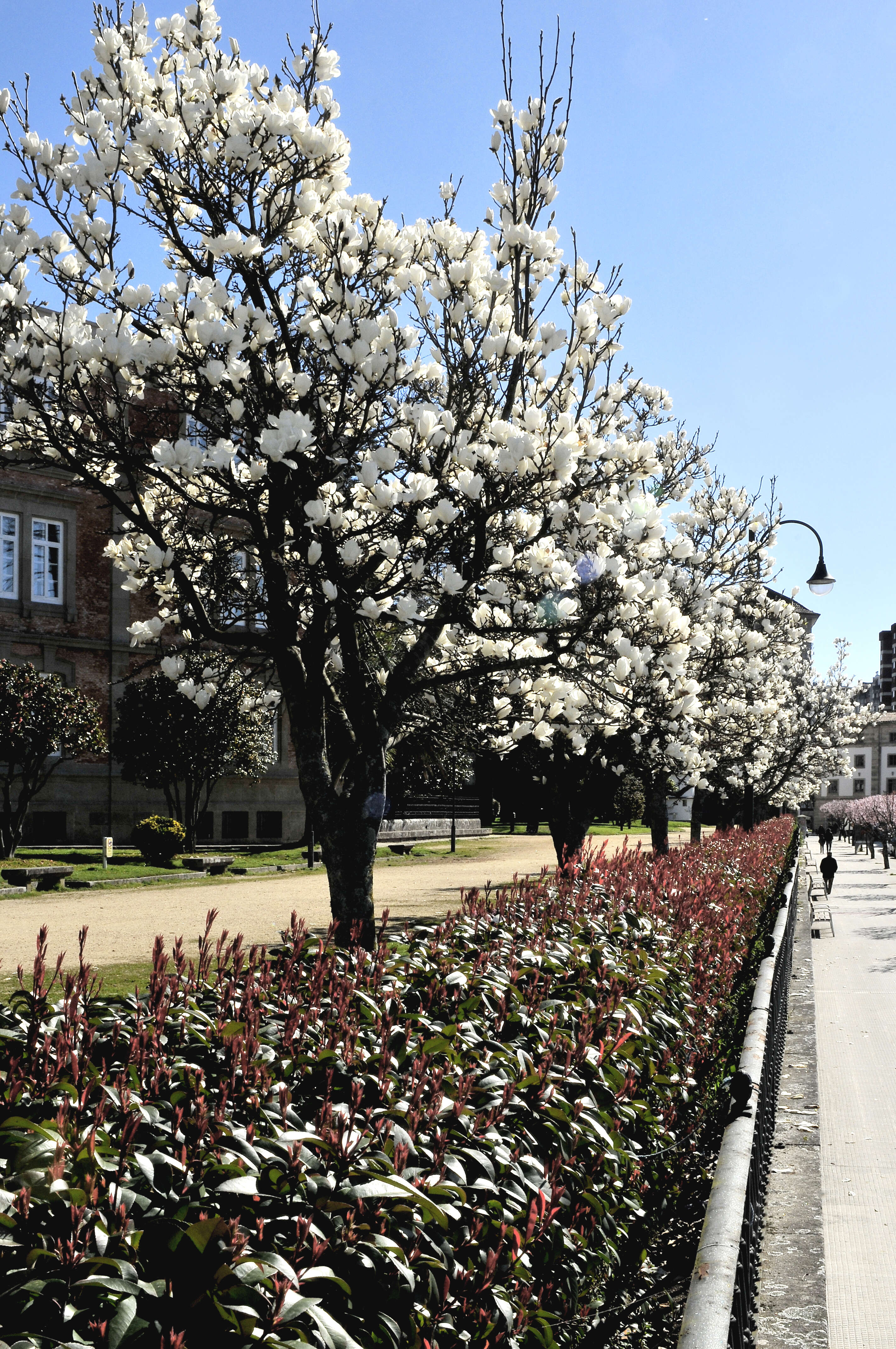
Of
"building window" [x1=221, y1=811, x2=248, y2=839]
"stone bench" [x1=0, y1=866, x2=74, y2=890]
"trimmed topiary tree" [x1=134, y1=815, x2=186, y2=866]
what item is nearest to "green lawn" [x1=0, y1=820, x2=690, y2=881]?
"trimmed topiary tree" [x1=134, y1=815, x2=186, y2=866]

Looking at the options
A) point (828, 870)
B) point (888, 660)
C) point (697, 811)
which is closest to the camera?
point (828, 870)

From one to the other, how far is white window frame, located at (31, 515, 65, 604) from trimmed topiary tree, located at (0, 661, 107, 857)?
6.91 meters

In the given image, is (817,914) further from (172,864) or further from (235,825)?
(235,825)

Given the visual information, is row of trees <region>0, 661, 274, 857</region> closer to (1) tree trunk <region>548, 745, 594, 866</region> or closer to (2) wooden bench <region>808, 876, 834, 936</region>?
(1) tree trunk <region>548, 745, 594, 866</region>

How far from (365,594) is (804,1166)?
4.73 metres

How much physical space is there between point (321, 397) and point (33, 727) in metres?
18.3

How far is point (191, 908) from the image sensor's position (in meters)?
16.7

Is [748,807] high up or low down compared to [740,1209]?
up

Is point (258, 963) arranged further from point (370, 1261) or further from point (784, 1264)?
point (784, 1264)

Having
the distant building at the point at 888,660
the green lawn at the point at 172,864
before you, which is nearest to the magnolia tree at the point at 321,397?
the green lawn at the point at 172,864

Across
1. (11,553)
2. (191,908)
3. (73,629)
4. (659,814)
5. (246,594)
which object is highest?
(11,553)

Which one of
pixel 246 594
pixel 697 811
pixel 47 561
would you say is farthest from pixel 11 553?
pixel 246 594

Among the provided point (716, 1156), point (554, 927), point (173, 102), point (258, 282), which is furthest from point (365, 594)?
point (716, 1156)

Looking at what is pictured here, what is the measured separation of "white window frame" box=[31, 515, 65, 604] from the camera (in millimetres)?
31094
